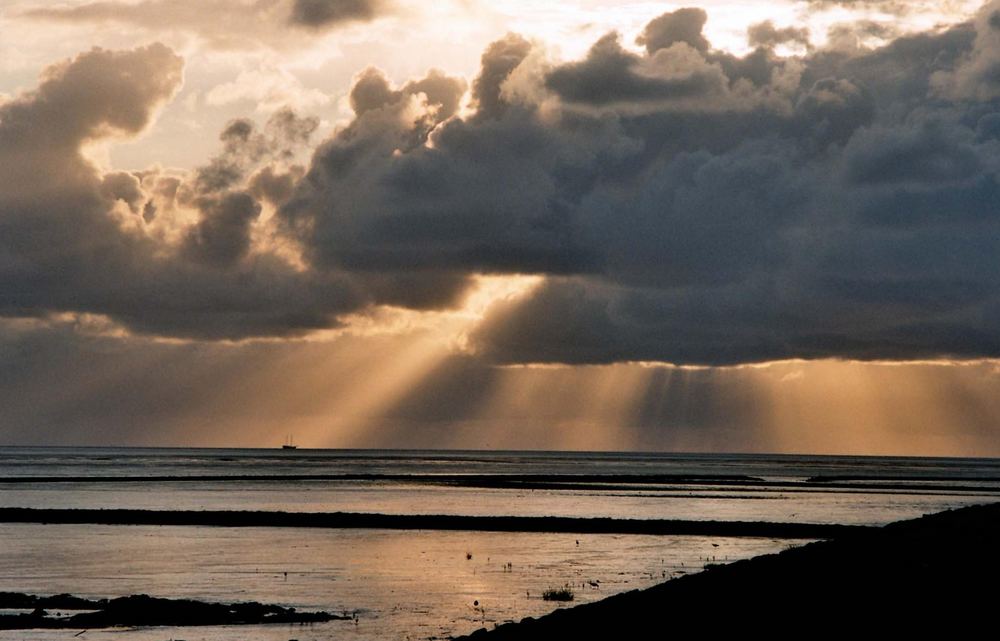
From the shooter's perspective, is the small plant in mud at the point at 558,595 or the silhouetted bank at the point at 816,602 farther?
the small plant in mud at the point at 558,595

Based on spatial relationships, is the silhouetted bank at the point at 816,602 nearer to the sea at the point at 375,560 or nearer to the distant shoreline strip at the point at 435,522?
the sea at the point at 375,560

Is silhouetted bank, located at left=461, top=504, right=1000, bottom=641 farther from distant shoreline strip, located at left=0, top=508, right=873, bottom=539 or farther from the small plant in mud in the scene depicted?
distant shoreline strip, located at left=0, top=508, right=873, bottom=539

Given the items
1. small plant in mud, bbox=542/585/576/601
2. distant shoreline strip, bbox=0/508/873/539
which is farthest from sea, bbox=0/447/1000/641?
distant shoreline strip, bbox=0/508/873/539

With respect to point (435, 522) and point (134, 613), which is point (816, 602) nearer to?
point (134, 613)

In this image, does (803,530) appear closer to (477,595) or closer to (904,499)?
(477,595)

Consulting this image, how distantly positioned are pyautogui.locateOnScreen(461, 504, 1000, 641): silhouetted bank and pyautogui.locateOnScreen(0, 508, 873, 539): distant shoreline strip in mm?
38954

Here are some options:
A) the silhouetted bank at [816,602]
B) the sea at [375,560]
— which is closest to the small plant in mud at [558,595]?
the sea at [375,560]

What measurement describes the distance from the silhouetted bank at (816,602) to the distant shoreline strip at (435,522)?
39.0 metres

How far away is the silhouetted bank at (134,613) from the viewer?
3441 centimetres

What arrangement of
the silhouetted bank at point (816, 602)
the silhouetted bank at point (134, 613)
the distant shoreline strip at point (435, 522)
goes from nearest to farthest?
1. the silhouetted bank at point (816, 602)
2. the silhouetted bank at point (134, 613)
3. the distant shoreline strip at point (435, 522)

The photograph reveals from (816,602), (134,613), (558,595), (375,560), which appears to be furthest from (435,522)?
(816,602)

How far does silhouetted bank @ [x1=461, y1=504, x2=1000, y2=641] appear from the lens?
23.7 m

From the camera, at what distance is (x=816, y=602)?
2598 cm

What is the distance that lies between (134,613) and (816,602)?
1920cm
